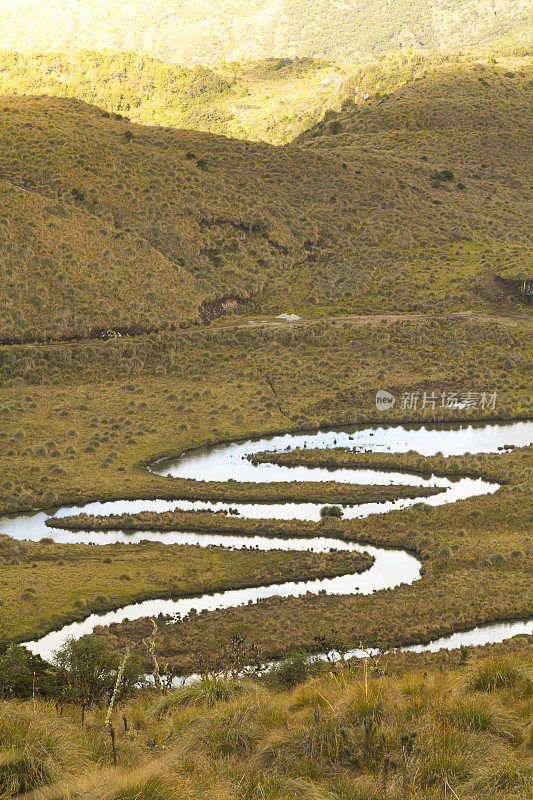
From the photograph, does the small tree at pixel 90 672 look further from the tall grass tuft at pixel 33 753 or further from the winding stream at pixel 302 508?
the winding stream at pixel 302 508

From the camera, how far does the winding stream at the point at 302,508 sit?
1513 inches

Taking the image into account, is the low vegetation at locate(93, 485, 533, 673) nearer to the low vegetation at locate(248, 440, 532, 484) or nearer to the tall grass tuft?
the low vegetation at locate(248, 440, 532, 484)

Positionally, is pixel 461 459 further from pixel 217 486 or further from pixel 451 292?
pixel 451 292

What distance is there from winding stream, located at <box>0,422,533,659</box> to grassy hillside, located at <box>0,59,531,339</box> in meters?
30.4

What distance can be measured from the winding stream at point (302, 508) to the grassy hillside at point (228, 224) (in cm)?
3041

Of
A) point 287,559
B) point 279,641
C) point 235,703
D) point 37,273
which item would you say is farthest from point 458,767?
point 37,273

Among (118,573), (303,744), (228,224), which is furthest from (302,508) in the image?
(228,224)

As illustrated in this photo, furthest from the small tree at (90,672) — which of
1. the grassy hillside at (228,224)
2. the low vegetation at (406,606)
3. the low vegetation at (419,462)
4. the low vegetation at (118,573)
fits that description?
the grassy hillside at (228,224)

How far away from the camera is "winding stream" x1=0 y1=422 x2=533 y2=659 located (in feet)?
126

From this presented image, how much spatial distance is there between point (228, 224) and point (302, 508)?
6778 cm

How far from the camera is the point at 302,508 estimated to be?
52.7 meters

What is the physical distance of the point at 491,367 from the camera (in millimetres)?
83688

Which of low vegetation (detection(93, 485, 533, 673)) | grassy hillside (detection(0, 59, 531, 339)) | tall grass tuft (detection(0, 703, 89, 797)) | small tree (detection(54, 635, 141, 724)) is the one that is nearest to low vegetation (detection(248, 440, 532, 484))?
low vegetation (detection(93, 485, 533, 673))

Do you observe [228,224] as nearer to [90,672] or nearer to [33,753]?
[90,672]
